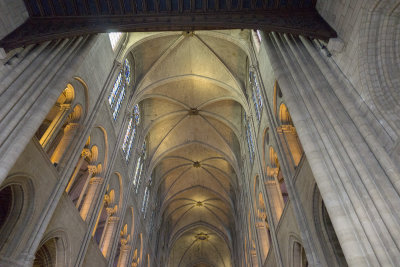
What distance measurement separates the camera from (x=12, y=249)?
21.7ft

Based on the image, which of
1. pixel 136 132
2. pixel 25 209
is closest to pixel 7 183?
pixel 25 209

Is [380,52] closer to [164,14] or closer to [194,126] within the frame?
[164,14]

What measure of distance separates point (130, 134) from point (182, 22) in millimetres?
9731

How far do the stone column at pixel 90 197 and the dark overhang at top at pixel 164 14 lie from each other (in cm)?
598

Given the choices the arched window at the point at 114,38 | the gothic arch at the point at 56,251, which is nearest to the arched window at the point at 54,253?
the gothic arch at the point at 56,251

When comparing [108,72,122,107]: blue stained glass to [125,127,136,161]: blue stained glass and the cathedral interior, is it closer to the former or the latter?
the cathedral interior

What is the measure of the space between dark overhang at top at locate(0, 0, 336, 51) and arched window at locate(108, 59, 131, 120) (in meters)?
5.17

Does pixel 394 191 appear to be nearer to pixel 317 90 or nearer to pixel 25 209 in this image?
pixel 317 90

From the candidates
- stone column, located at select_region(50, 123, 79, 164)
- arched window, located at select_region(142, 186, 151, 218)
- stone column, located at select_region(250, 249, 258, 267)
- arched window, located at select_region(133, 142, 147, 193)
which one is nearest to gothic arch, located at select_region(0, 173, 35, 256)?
stone column, located at select_region(50, 123, 79, 164)

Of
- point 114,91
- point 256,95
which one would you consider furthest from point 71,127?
point 256,95

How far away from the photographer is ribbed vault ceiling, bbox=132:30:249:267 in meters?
16.9

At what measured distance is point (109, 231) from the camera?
1306cm

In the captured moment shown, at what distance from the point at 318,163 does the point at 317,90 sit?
187 cm

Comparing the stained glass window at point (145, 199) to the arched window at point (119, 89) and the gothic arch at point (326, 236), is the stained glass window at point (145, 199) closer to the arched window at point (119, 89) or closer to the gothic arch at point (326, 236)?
the arched window at point (119, 89)
